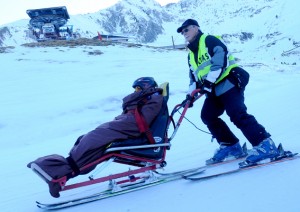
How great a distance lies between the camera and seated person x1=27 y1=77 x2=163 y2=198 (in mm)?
2744

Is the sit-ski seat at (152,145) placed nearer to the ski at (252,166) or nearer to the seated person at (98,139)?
the seated person at (98,139)

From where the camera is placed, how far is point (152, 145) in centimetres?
308

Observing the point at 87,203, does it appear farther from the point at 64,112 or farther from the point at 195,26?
the point at 64,112

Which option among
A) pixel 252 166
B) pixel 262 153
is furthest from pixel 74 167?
pixel 262 153

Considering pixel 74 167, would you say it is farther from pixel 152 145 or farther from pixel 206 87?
pixel 206 87

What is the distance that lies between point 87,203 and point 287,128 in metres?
3.18

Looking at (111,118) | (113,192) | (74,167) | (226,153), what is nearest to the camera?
(74,167)

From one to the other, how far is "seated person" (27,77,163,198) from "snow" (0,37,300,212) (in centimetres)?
37

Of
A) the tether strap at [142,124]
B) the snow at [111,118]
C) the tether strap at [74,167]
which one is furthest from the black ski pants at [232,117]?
the tether strap at [74,167]

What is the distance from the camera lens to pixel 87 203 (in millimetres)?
2928

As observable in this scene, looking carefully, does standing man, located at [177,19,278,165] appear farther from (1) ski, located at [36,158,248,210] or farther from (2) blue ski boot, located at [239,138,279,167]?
(1) ski, located at [36,158,248,210]

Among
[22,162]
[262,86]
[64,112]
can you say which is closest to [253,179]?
[22,162]

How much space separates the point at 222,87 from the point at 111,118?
410 centimetres

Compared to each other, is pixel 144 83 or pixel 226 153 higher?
pixel 144 83
